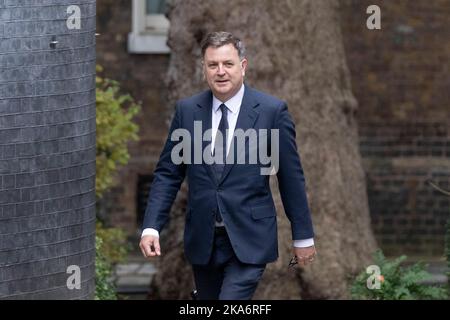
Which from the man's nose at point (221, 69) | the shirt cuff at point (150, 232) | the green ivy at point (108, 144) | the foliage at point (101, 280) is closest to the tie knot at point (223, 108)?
the man's nose at point (221, 69)

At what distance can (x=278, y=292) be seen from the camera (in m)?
11.4

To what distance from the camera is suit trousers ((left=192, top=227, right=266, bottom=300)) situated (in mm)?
7723

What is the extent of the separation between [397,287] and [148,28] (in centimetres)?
819

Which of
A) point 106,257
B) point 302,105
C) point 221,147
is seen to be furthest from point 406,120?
point 221,147

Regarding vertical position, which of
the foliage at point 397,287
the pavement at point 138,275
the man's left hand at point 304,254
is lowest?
the pavement at point 138,275

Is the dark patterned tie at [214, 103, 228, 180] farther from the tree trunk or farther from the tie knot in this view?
the tree trunk

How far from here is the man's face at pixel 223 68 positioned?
7.62m

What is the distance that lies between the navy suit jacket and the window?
29.8 feet

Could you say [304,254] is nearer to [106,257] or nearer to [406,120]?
[106,257]

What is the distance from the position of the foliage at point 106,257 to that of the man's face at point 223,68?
2.61m

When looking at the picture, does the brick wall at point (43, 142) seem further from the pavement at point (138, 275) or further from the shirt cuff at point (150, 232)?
the pavement at point (138, 275)

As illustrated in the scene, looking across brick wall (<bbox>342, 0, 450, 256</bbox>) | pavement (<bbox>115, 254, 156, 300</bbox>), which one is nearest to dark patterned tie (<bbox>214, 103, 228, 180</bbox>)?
pavement (<bbox>115, 254, 156, 300</bbox>)

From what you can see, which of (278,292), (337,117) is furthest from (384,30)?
(278,292)
